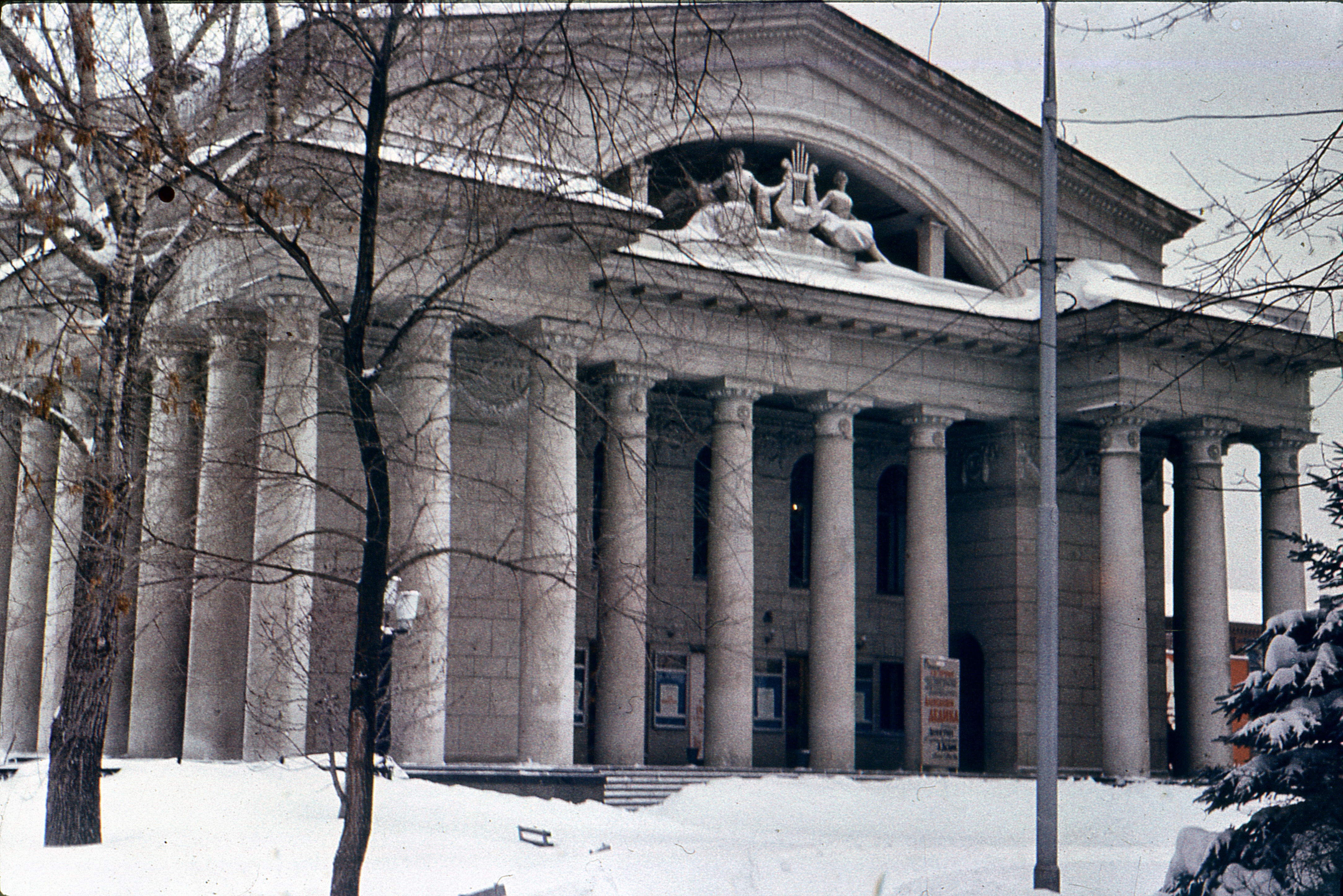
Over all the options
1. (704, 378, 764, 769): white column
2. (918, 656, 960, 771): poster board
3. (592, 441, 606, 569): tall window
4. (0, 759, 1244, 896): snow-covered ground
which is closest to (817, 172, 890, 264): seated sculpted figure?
(704, 378, 764, 769): white column

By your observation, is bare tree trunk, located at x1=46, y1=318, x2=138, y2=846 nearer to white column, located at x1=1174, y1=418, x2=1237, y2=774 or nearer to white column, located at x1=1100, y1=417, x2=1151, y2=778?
white column, located at x1=1100, y1=417, x2=1151, y2=778

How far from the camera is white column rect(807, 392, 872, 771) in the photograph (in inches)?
1124

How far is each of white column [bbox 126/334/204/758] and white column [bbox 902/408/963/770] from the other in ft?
44.2

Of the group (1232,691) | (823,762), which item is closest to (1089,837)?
(823,762)

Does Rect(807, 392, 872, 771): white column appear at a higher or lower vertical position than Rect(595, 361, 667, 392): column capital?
lower

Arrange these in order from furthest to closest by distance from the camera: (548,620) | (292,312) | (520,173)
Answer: (548,620) < (292,312) < (520,173)

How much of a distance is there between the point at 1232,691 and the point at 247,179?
31.0 feet

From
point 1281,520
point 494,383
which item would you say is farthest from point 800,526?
point 494,383

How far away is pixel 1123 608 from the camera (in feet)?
98.5

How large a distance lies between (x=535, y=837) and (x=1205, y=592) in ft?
59.2

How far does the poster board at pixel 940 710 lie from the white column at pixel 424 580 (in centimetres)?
744

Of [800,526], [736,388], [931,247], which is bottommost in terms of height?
[800,526]

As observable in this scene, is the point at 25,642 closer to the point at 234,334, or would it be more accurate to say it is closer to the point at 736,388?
the point at 736,388

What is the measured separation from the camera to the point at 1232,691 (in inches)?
540
